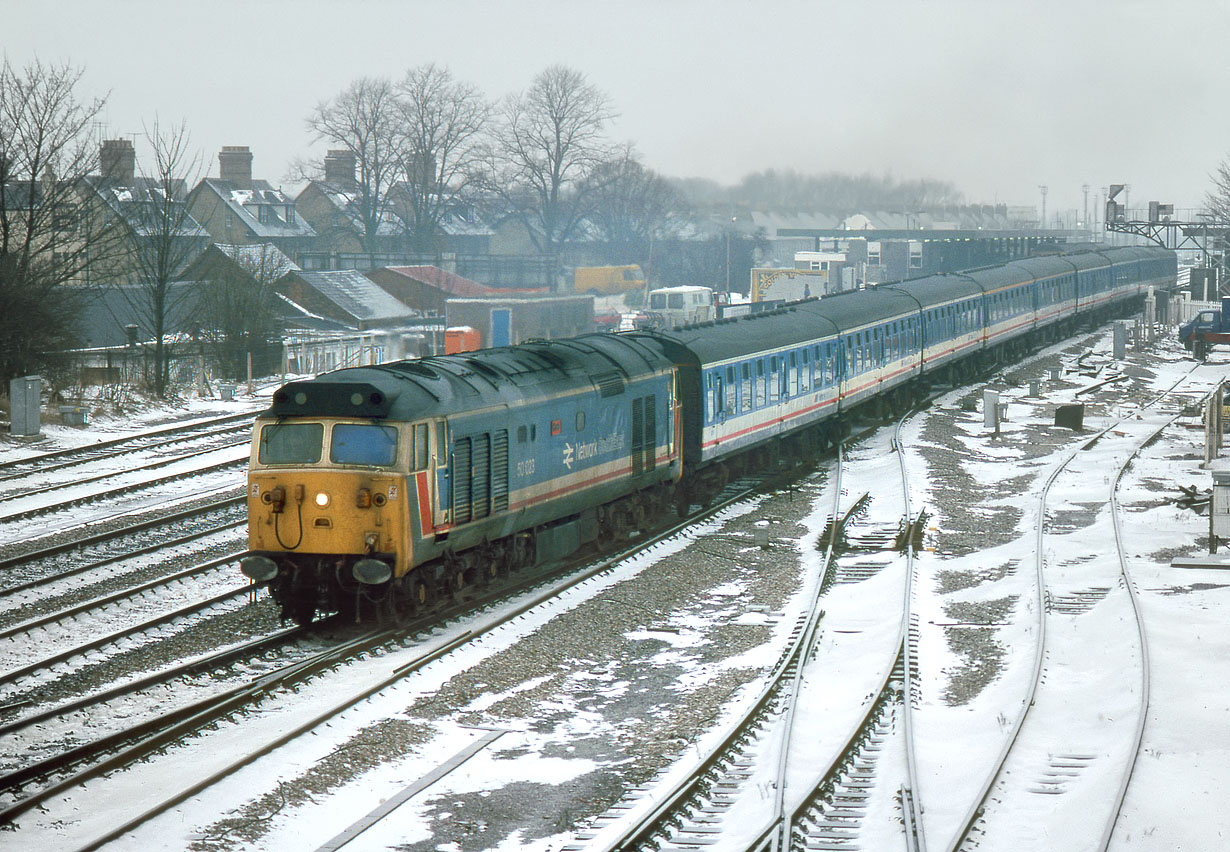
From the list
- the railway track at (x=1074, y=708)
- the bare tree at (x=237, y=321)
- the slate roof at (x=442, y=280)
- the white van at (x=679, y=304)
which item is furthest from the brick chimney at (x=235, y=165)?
the railway track at (x=1074, y=708)

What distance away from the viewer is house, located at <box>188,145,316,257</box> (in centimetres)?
9431

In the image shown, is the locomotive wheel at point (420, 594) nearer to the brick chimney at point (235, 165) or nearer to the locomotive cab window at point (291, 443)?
the locomotive cab window at point (291, 443)

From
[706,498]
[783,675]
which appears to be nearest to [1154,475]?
[706,498]

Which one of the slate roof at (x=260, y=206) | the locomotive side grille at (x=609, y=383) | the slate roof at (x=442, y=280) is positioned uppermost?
the slate roof at (x=260, y=206)

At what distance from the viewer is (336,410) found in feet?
51.2

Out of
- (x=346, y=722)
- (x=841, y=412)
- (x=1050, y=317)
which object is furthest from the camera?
(x=1050, y=317)

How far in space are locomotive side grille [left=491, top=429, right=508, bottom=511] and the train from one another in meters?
0.02

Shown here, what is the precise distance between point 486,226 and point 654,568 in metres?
99.6

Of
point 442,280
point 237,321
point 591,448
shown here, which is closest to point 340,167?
point 442,280

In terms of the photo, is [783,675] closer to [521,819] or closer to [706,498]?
[521,819]

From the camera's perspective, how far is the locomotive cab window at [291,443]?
15.6 meters

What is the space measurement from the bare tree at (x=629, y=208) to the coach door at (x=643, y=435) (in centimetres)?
9046

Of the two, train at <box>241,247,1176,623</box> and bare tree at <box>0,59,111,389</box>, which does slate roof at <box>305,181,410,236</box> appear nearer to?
bare tree at <box>0,59,111,389</box>

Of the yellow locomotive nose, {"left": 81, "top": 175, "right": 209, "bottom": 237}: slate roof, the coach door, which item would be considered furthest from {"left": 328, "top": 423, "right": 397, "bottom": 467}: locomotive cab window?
{"left": 81, "top": 175, "right": 209, "bottom": 237}: slate roof
